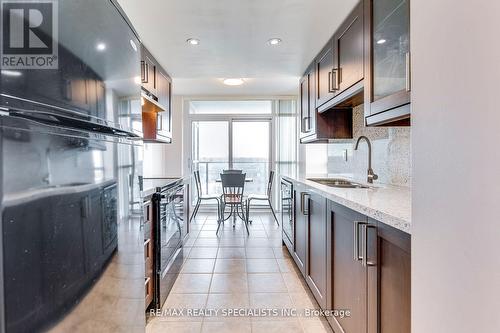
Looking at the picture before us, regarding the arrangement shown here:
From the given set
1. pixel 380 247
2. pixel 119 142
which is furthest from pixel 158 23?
pixel 380 247

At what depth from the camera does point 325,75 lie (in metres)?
2.57

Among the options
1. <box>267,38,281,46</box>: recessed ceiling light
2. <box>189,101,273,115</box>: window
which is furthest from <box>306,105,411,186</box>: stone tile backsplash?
<box>189,101,273,115</box>: window

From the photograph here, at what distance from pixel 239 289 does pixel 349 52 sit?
2.13 metres

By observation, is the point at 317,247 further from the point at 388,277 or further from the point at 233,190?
the point at 233,190

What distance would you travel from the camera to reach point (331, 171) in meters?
3.48

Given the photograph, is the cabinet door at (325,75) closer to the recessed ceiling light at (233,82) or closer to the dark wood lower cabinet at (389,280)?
the dark wood lower cabinet at (389,280)

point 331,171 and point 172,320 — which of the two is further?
point 331,171

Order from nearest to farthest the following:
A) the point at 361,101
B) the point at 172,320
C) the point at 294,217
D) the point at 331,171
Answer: the point at 172,320 < the point at 361,101 < the point at 294,217 < the point at 331,171

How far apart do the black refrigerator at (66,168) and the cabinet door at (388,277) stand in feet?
3.31

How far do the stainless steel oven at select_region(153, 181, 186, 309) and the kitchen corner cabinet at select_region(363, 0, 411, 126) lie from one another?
1582mm

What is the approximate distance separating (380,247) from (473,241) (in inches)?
24.1

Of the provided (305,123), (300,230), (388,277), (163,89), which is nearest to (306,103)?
(305,123)

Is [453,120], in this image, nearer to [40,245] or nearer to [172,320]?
[40,245]

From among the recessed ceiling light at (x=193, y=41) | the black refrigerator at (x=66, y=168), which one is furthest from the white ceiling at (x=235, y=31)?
the black refrigerator at (x=66, y=168)
